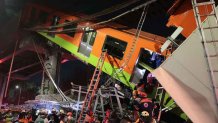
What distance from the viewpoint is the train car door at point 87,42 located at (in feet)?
46.1

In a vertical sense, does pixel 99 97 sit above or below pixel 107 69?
below

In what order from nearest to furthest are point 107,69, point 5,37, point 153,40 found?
point 153,40 → point 107,69 → point 5,37

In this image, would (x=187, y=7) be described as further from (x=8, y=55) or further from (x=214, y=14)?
(x=8, y=55)

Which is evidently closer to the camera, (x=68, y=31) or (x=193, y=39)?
(x=193, y=39)

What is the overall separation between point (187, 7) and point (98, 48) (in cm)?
580

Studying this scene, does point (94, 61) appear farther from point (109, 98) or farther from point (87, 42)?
point (109, 98)

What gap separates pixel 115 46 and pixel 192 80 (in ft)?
25.1

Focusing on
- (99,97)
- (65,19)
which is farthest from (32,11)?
(99,97)

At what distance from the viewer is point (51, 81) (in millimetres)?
17031

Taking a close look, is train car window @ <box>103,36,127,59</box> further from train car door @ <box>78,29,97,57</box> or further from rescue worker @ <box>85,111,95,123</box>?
rescue worker @ <box>85,111,95,123</box>

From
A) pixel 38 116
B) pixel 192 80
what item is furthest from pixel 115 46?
pixel 192 80

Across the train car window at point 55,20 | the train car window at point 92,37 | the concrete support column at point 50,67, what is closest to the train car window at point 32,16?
the train car window at point 55,20

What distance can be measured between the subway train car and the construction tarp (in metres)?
4.96

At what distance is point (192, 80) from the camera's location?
5199mm
